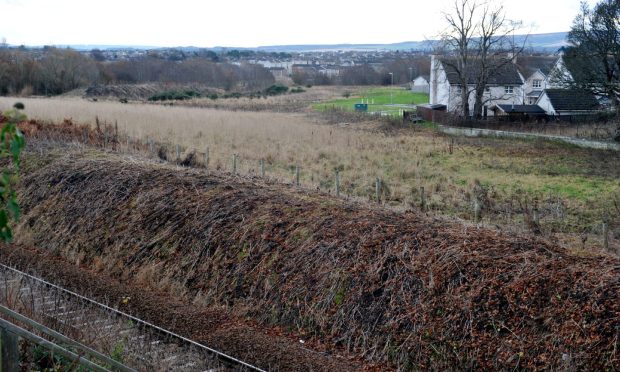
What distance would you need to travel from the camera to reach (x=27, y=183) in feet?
62.2

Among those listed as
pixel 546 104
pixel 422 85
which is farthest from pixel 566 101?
pixel 422 85

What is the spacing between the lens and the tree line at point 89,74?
6962cm

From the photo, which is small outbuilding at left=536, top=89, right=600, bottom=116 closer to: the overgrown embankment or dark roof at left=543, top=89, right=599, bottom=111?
dark roof at left=543, top=89, right=599, bottom=111

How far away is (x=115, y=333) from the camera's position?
30.9 feet

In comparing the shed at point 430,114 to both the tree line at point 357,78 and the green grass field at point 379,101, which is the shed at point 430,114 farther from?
the tree line at point 357,78

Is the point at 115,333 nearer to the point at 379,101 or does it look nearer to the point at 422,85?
the point at 379,101

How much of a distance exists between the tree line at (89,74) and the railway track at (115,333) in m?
63.2

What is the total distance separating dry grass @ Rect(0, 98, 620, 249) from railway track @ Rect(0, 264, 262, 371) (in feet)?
28.6

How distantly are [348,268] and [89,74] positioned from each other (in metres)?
75.7

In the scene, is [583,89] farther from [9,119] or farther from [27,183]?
[9,119]

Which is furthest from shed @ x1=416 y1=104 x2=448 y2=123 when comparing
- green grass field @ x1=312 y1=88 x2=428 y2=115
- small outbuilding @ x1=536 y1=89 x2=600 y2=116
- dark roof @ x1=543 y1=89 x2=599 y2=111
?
green grass field @ x1=312 y1=88 x2=428 y2=115

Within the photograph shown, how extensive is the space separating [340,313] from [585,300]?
12.4ft

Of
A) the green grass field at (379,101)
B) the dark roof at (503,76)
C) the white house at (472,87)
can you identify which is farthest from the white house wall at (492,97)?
the green grass field at (379,101)

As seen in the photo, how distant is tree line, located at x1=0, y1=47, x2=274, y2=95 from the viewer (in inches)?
2741
